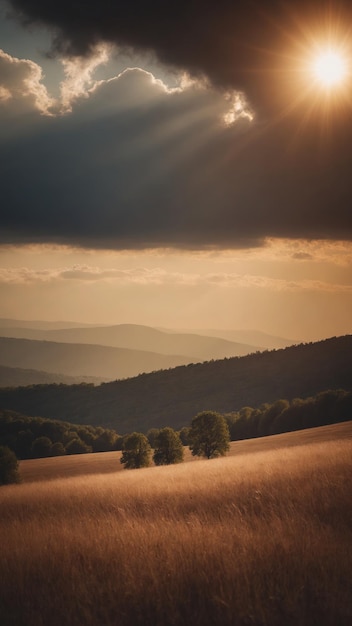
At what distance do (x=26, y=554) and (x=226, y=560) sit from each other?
3.57 meters

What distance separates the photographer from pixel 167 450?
57969mm

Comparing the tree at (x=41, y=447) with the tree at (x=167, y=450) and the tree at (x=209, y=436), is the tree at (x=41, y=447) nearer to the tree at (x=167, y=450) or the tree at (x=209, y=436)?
the tree at (x=167, y=450)

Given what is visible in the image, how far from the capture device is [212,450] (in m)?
54.3

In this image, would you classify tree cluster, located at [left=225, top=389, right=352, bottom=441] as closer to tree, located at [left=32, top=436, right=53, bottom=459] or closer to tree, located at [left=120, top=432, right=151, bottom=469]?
tree, located at [left=32, top=436, right=53, bottom=459]

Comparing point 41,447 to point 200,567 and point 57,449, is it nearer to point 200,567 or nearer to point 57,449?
point 57,449

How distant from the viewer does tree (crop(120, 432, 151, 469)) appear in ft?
189

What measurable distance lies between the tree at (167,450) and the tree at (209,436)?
424cm

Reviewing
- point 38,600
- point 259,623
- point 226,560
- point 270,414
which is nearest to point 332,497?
point 226,560

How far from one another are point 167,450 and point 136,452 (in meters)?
3.50

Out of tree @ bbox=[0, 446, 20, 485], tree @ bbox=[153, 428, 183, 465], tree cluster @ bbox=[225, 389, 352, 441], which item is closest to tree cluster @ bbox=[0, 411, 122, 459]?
tree cluster @ bbox=[225, 389, 352, 441]

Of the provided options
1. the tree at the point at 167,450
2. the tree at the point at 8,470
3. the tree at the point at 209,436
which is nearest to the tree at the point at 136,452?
the tree at the point at 167,450

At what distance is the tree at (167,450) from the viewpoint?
57.5 meters

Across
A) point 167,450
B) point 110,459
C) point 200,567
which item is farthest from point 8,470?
point 200,567

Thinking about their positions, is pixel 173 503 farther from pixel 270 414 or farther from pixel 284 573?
pixel 270 414
